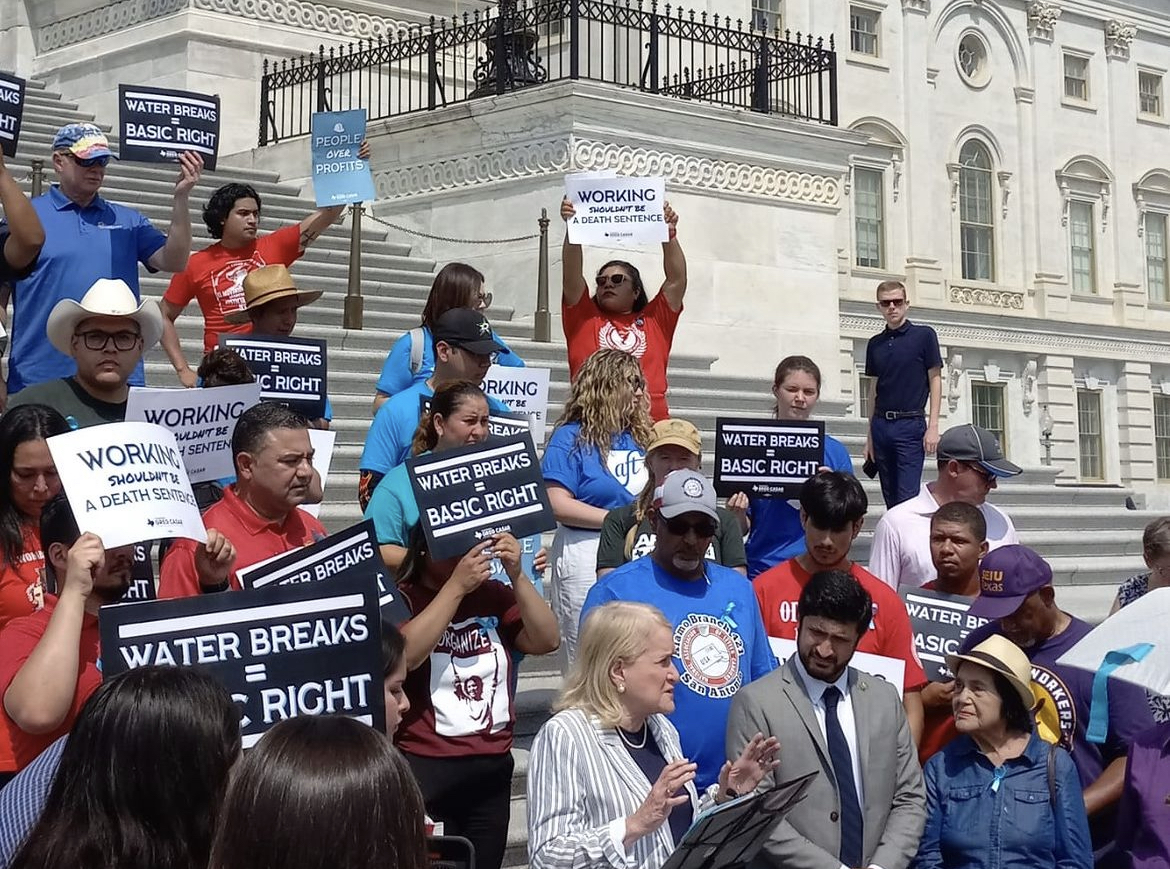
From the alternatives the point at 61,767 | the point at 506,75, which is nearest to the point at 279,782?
the point at 61,767

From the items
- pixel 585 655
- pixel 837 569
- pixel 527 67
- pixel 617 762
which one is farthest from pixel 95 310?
pixel 527 67

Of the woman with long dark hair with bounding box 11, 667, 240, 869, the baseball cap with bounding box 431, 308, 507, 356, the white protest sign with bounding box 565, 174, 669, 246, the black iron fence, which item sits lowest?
the woman with long dark hair with bounding box 11, 667, 240, 869

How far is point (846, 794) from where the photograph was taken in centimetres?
506

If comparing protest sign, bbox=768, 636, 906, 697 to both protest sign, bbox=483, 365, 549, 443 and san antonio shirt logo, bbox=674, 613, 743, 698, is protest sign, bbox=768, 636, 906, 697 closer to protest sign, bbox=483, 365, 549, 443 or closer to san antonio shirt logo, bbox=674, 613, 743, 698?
san antonio shirt logo, bbox=674, 613, 743, 698

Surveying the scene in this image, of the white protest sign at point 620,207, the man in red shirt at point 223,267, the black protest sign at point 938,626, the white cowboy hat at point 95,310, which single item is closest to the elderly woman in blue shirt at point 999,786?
the black protest sign at point 938,626

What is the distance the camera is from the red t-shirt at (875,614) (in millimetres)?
5691

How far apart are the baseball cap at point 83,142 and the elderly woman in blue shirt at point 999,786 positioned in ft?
13.9

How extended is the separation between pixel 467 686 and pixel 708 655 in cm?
79

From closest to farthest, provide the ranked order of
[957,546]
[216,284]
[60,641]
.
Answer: [60,641] → [957,546] → [216,284]

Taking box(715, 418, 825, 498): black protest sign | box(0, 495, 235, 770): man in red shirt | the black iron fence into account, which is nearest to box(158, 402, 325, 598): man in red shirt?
box(0, 495, 235, 770): man in red shirt

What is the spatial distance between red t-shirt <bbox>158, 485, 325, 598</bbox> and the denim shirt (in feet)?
7.03

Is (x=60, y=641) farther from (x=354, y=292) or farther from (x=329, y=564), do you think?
(x=354, y=292)

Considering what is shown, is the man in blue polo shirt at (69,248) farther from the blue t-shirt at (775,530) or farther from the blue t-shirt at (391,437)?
the blue t-shirt at (775,530)

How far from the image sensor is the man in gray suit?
197 inches
